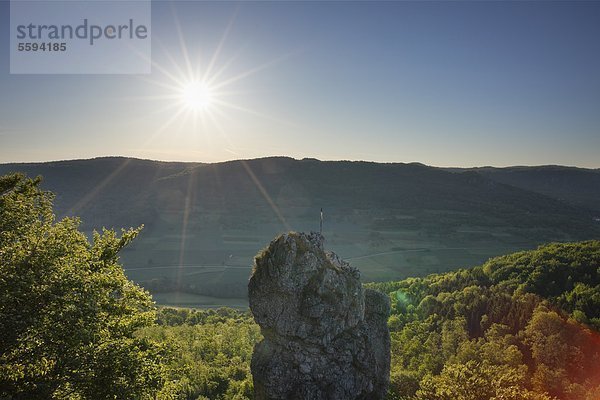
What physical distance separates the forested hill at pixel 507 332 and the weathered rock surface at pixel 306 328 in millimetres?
5699

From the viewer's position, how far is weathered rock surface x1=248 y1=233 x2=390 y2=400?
17.8 metres

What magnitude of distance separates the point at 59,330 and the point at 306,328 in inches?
401

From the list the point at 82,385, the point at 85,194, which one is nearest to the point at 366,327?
the point at 82,385

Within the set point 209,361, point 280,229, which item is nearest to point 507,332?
point 209,361

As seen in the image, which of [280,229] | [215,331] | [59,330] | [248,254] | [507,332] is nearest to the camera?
[59,330]

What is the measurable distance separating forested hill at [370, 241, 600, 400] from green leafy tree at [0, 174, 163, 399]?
15.6 m

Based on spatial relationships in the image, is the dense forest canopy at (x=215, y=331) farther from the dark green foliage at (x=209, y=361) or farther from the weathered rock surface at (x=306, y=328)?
the weathered rock surface at (x=306, y=328)

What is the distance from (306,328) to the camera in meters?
18.0

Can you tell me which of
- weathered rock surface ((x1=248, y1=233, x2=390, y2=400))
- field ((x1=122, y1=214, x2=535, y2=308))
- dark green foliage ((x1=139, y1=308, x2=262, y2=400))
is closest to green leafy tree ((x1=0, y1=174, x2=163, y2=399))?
dark green foliage ((x1=139, y1=308, x2=262, y2=400))

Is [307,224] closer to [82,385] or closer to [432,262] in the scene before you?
[432,262]

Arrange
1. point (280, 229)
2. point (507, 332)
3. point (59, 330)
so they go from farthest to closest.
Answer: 1. point (280, 229)
2. point (507, 332)
3. point (59, 330)

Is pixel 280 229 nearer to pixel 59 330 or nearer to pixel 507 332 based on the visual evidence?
pixel 507 332

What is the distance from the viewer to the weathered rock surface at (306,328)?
58.4 feet

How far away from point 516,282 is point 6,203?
138 feet
